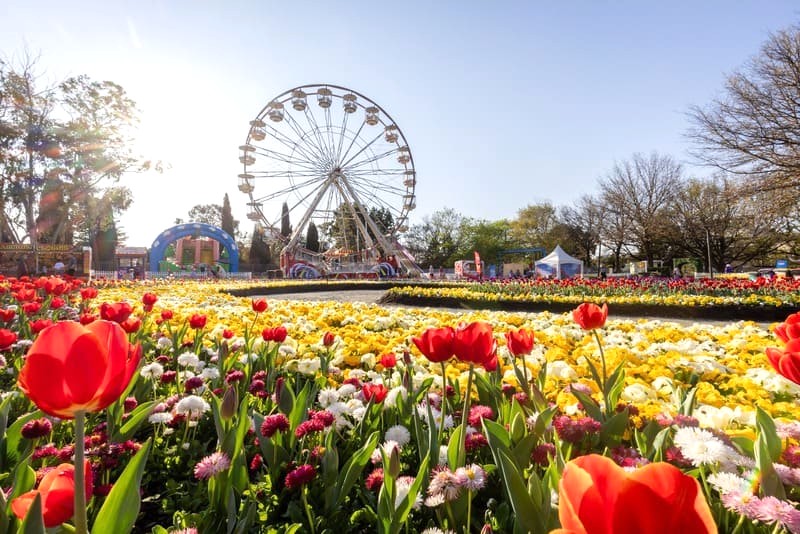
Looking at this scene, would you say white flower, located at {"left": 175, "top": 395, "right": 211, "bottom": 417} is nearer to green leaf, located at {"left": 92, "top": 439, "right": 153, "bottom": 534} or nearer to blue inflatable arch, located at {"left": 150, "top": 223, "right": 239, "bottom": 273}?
green leaf, located at {"left": 92, "top": 439, "right": 153, "bottom": 534}

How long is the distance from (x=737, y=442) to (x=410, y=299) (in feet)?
34.0

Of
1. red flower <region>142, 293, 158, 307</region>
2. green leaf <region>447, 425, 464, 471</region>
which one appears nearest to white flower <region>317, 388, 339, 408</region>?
green leaf <region>447, 425, 464, 471</region>

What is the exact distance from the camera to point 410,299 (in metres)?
11.5

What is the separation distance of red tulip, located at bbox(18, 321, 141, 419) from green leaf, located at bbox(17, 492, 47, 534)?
0.41ft

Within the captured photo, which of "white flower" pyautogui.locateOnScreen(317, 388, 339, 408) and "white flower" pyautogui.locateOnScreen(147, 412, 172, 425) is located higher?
"white flower" pyautogui.locateOnScreen(317, 388, 339, 408)

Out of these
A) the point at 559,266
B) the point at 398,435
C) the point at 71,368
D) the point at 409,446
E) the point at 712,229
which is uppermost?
the point at 712,229

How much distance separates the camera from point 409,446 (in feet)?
5.22

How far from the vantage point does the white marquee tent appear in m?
27.5

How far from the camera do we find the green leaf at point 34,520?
2.07 feet

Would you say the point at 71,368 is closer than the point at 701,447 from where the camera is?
Yes

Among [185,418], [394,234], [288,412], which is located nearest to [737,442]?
[288,412]

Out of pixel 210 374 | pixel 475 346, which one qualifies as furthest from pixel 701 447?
pixel 210 374

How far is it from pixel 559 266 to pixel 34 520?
1132 inches

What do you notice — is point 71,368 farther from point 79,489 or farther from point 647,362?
point 647,362
